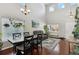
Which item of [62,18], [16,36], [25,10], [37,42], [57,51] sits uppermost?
[25,10]

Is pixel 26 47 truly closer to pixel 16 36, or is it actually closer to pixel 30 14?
pixel 16 36

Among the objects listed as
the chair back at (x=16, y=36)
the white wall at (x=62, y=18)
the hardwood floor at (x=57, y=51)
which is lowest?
the hardwood floor at (x=57, y=51)

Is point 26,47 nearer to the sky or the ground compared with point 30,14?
nearer to the ground

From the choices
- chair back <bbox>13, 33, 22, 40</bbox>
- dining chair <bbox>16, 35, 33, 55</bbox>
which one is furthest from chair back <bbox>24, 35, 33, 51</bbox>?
chair back <bbox>13, 33, 22, 40</bbox>

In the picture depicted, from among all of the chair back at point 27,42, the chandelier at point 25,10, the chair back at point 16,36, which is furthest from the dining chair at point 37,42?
the chandelier at point 25,10

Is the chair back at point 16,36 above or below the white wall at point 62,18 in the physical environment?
below

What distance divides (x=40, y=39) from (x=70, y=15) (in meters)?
0.66

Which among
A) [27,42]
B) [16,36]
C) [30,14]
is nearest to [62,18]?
[30,14]

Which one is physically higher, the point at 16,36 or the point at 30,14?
the point at 30,14

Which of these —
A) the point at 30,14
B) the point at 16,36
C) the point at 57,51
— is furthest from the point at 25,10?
the point at 57,51

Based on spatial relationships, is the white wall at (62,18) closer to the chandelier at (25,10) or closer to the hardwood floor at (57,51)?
the hardwood floor at (57,51)

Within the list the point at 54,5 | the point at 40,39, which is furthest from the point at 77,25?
the point at 40,39

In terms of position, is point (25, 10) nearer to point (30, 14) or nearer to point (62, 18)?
point (30, 14)

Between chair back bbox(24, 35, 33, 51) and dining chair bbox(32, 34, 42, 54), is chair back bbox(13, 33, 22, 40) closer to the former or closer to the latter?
chair back bbox(24, 35, 33, 51)
